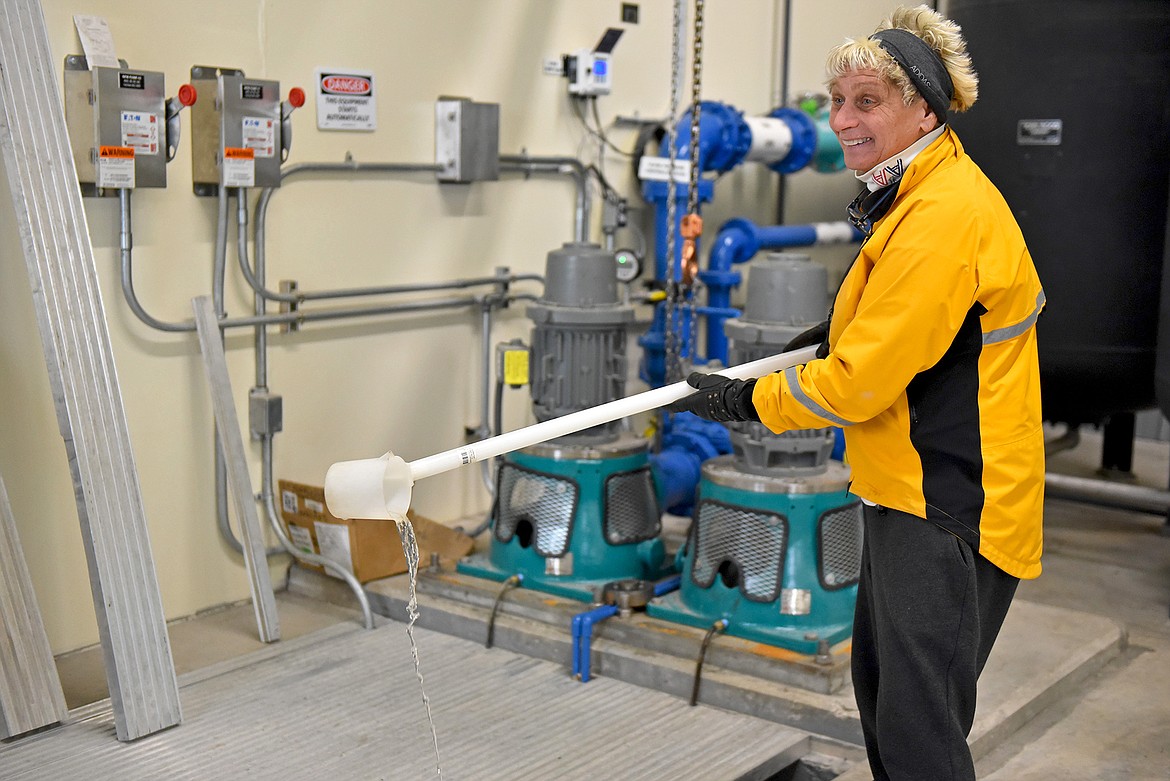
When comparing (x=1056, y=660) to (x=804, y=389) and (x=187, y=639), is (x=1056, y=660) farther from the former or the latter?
(x=187, y=639)

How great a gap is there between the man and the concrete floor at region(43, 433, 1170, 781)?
67 cm

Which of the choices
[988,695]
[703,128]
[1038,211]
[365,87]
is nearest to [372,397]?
[365,87]

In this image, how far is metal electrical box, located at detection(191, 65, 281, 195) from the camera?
296cm

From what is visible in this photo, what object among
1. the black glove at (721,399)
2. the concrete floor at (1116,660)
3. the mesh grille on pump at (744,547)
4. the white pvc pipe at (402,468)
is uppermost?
the black glove at (721,399)

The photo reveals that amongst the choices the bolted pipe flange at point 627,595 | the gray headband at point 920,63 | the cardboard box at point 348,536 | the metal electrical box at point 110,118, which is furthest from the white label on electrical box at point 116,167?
the gray headband at point 920,63

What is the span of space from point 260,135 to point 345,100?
0.41m

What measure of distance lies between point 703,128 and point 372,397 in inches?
55.1

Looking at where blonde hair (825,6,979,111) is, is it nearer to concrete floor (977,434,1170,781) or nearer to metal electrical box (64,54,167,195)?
concrete floor (977,434,1170,781)

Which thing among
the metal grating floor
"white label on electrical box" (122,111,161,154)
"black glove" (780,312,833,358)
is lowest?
the metal grating floor

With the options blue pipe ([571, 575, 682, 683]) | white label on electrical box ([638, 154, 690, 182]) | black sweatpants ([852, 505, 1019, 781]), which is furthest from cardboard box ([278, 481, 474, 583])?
black sweatpants ([852, 505, 1019, 781])

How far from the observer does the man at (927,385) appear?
1.72 m

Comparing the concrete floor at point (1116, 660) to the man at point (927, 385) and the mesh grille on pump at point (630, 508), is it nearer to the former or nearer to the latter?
the man at point (927, 385)

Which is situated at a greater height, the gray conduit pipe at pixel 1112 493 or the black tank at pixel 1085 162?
the black tank at pixel 1085 162

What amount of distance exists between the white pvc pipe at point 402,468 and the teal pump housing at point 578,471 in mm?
1128
